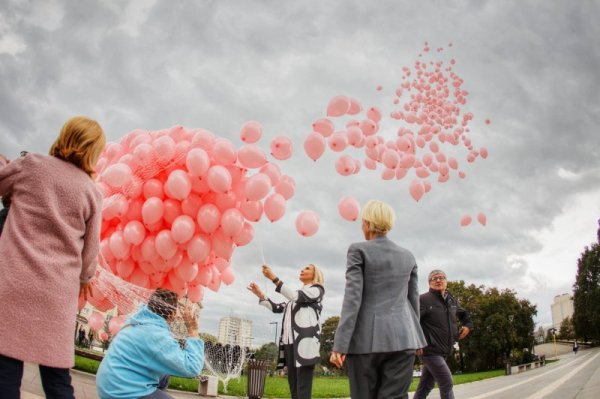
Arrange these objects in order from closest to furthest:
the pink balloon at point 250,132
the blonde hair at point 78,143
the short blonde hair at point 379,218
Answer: the blonde hair at point 78,143, the short blonde hair at point 379,218, the pink balloon at point 250,132

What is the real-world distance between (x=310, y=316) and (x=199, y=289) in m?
2.09

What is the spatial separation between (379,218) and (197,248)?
Result: 297cm

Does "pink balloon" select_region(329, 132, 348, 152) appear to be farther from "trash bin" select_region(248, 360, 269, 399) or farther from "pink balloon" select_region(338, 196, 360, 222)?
"trash bin" select_region(248, 360, 269, 399)

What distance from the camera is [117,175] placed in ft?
17.0

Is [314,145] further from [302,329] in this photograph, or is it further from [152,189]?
[302,329]

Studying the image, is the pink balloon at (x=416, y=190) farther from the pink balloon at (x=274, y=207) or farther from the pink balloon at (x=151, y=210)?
the pink balloon at (x=151, y=210)

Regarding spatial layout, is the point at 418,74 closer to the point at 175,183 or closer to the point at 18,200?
the point at 175,183

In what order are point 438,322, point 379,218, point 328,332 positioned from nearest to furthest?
point 379,218 < point 438,322 < point 328,332

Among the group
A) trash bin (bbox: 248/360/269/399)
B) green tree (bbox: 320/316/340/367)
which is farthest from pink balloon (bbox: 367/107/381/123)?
green tree (bbox: 320/316/340/367)

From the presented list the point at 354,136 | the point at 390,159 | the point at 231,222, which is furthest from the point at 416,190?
the point at 231,222

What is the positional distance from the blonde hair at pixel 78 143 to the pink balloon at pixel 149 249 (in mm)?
3362

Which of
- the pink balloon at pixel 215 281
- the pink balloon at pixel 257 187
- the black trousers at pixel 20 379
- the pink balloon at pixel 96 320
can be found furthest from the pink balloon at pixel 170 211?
the black trousers at pixel 20 379

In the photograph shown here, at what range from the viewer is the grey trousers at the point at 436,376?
4.81 metres

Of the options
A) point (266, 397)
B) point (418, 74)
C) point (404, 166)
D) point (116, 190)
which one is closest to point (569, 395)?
point (404, 166)
